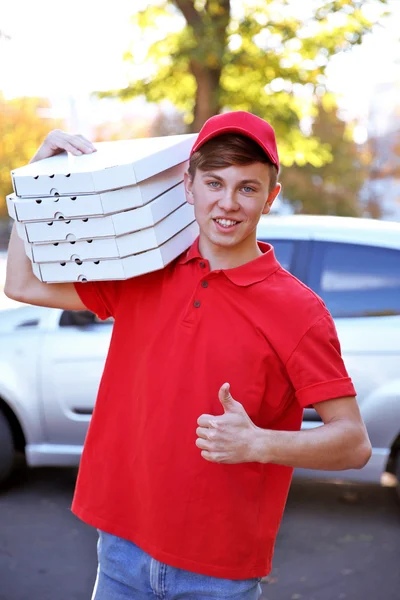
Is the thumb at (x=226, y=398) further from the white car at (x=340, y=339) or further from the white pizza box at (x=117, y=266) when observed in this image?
the white car at (x=340, y=339)

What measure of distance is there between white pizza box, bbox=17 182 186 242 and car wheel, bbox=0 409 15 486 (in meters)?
3.11

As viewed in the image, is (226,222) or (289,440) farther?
(226,222)

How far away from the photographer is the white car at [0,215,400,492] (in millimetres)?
4598

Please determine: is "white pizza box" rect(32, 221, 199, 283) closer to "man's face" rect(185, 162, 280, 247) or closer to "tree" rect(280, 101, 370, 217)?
"man's face" rect(185, 162, 280, 247)

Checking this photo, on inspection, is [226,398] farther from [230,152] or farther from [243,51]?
[243,51]

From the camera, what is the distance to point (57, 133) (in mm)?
2268

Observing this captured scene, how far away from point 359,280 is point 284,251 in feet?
1.53

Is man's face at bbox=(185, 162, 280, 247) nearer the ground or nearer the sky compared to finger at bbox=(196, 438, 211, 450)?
nearer the sky

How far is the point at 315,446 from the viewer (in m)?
1.80

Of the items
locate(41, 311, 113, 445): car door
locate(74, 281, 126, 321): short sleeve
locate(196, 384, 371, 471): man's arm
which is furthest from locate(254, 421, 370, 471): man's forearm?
locate(41, 311, 113, 445): car door

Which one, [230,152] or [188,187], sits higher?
[230,152]

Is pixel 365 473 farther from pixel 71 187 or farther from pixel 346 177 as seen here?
pixel 346 177

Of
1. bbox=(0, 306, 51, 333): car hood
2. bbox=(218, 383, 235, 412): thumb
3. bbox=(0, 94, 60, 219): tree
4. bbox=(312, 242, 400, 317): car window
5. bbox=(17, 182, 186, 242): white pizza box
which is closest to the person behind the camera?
bbox=(218, 383, 235, 412): thumb

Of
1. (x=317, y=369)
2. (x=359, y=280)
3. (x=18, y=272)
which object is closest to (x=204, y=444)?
(x=317, y=369)
